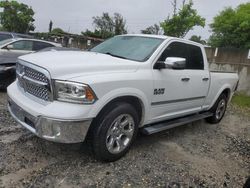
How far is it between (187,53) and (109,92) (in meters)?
2.25

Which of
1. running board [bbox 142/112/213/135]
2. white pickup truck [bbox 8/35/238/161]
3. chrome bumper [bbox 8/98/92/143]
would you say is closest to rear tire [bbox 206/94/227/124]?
running board [bbox 142/112/213/135]

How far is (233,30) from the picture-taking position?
36.0m

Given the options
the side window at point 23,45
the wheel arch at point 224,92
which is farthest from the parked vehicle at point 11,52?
the wheel arch at point 224,92

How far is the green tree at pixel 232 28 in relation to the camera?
33.5 m

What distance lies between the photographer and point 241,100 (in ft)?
33.8

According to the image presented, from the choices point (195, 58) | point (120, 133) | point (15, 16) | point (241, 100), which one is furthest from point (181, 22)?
point (15, 16)

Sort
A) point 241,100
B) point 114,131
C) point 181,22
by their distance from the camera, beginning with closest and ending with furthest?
point 114,131, point 241,100, point 181,22

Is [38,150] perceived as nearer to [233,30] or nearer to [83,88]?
[83,88]

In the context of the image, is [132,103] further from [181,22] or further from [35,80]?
[181,22]

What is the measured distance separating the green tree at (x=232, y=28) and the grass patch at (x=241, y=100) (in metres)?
23.1

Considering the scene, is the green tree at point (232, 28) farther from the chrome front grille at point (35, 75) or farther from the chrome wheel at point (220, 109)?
the chrome front grille at point (35, 75)

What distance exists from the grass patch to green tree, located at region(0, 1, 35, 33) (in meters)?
34.2

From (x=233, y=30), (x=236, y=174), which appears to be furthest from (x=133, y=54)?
(x=233, y=30)

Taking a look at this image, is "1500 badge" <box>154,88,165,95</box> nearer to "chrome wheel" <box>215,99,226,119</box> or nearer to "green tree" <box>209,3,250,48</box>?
"chrome wheel" <box>215,99,226,119</box>
